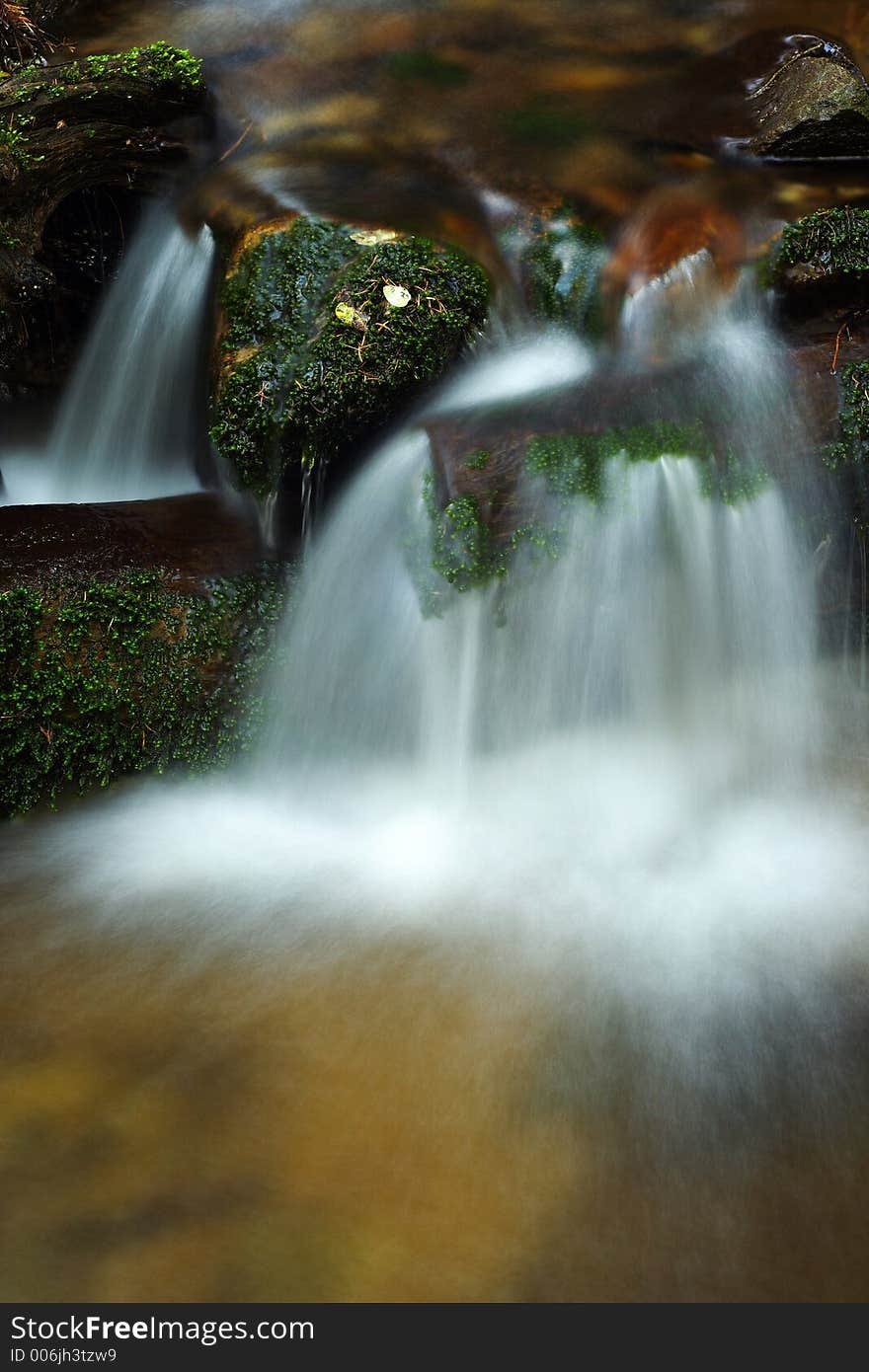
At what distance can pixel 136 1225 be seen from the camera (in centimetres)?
239

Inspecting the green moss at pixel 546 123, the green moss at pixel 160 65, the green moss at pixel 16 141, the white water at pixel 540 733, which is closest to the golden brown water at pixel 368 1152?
the white water at pixel 540 733

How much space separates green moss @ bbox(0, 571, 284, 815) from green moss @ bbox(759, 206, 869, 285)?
3.10m

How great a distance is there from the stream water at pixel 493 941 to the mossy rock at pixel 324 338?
244 mm

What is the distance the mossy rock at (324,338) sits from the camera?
4.66 m

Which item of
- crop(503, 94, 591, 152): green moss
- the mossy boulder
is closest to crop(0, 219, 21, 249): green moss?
the mossy boulder

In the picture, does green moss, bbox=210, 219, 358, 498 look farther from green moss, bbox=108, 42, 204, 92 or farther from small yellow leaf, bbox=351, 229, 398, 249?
green moss, bbox=108, 42, 204, 92

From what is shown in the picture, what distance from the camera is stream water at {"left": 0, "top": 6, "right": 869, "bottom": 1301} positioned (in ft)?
7.91

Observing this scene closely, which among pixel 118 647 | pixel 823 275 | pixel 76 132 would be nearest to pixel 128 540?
pixel 118 647

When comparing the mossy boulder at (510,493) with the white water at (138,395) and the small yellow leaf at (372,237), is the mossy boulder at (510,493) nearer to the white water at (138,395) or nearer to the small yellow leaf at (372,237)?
the small yellow leaf at (372,237)

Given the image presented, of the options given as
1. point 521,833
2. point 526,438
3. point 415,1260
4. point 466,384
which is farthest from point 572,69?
point 415,1260

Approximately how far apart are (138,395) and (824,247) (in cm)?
380

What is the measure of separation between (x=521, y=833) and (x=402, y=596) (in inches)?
47.5

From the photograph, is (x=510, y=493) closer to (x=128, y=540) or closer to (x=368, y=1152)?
(x=128, y=540)

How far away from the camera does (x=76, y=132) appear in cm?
534
